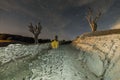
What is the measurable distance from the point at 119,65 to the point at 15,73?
11.4 m

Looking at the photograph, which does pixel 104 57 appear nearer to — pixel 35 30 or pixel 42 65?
pixel 42 65

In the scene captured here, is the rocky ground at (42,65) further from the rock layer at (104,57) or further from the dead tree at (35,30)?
the dead tree at (35,30)

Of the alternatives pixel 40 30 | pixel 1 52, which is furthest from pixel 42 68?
pixel 40 30

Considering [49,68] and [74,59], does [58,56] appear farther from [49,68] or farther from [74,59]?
[49,68]

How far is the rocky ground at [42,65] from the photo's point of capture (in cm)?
2020

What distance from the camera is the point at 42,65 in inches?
896

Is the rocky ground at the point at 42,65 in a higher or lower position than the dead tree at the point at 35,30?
lower

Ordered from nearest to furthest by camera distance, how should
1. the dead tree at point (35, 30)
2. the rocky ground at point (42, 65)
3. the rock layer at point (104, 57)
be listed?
the rocky ground at point (42, 65), the rock layer at point (104, 57), the dead tree at point (35, 30)

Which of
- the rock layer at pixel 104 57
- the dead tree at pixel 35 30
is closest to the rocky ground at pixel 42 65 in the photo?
the rock layer at pixel 104 57

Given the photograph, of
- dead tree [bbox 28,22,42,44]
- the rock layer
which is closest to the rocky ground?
the rock layer

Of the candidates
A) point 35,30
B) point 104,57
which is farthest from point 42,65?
point 35,30

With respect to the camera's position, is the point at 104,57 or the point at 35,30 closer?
the point at 104,57

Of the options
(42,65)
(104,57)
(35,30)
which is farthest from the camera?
(35,30)

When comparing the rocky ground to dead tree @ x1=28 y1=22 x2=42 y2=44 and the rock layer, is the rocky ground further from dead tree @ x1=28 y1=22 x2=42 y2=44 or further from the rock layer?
dead tree @ x1=28 y1=22 x2=42 y2=44
